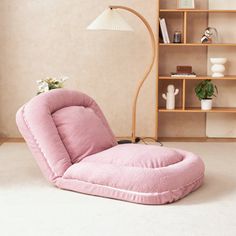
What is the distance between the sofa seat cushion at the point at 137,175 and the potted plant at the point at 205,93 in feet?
6.22

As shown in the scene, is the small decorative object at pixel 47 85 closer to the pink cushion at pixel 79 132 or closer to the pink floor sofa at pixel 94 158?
the pink floor sofa at pixel 94 158

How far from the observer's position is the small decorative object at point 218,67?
17.8 feet

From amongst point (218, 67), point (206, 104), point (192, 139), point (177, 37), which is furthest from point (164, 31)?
point (192, 139)

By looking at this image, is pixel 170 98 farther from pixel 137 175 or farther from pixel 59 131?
pixel 137 175

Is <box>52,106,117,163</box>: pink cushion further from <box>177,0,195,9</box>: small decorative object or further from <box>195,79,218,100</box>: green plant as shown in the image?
<box>177,0,195,9</box>: small decorative object

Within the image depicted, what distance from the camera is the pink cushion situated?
3611 mm

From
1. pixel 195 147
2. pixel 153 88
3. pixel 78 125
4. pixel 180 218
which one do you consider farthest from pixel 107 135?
pixel 153 88

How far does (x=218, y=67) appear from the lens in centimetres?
544

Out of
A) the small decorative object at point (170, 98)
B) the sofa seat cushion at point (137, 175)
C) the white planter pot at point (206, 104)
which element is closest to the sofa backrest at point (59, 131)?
the sofa seat cushion at point (137, 175)

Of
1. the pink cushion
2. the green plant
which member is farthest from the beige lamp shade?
the pink cushion

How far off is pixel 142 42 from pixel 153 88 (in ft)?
1.73

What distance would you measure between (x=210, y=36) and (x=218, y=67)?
35 centimetres

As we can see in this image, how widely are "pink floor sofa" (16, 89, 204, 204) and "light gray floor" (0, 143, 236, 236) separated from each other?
78 mm

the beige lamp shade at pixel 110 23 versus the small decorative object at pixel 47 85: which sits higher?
the beige lamp shade at pixel 110 23
